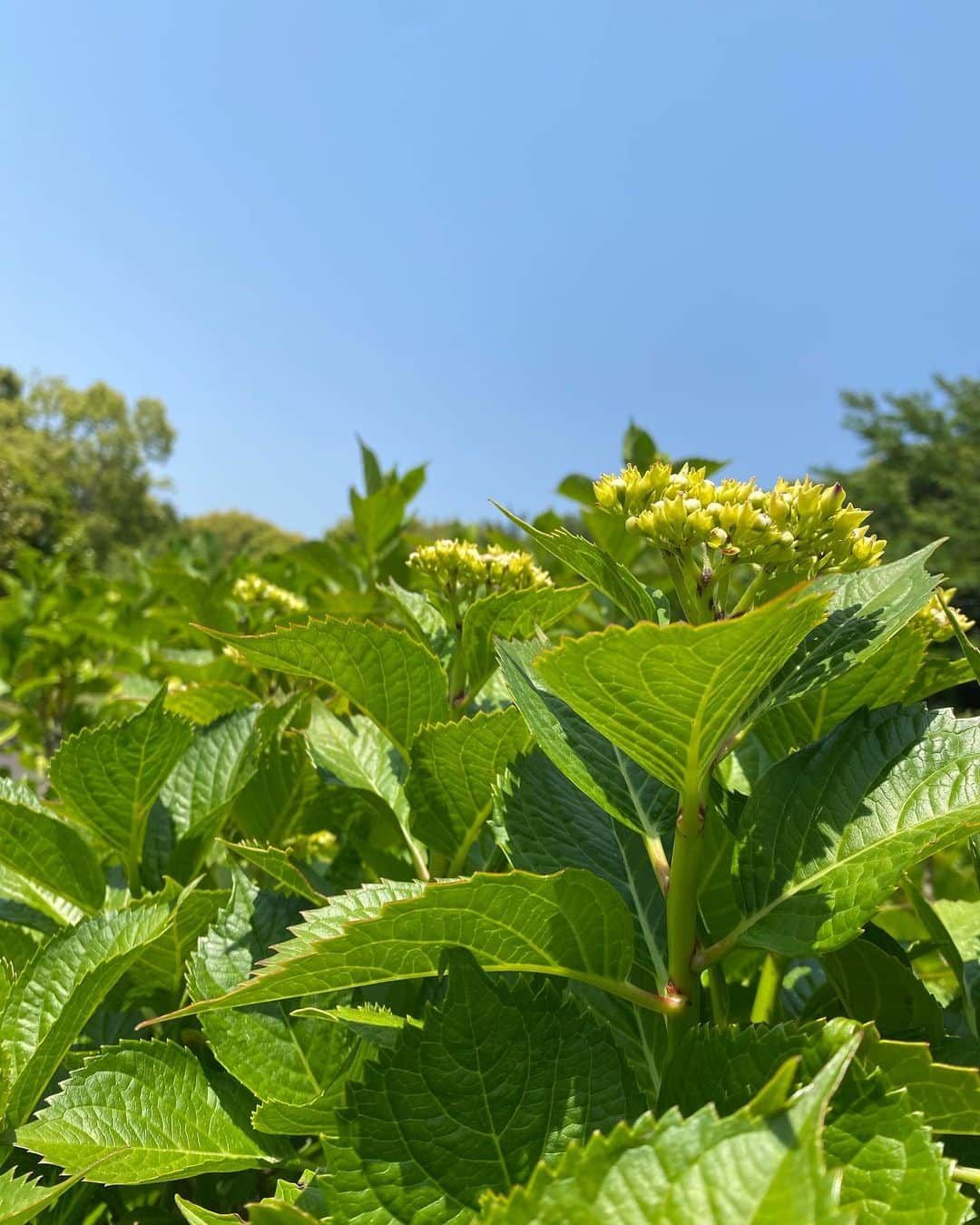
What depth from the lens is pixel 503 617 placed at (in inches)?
50.9

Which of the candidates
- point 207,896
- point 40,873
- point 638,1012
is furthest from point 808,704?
point 40,873

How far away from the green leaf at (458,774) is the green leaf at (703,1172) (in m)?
0.56

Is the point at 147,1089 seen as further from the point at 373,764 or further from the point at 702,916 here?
the point at 702,916

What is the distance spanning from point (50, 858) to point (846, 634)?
3.81 feet

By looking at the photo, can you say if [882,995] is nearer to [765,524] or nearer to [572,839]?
[572,839]

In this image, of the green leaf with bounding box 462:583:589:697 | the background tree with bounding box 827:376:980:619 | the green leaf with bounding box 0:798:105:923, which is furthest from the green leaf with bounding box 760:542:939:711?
the background tree with bounding box 827:376:980:619

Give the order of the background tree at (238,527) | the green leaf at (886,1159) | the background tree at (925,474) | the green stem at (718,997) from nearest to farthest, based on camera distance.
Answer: the green leaf at (886,1159) → the green stem at (718,997) → the background tree at (925,474) → the background tree at (238,527)

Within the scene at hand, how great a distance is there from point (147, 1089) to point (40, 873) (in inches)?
17.0

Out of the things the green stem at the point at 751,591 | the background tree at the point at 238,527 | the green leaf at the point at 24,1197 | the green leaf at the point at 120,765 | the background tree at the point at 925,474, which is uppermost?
the background tree at the point at 238,527

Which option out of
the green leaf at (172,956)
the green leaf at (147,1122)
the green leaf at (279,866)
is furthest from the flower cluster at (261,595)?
the green leaf at (147,1122)

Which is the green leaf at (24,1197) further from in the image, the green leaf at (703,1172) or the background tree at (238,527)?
the background tree at (238,527)

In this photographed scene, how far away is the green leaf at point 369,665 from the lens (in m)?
1.13

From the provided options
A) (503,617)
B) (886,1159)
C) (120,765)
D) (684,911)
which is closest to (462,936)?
(684,911)

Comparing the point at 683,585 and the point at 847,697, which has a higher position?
the point at 683,585
